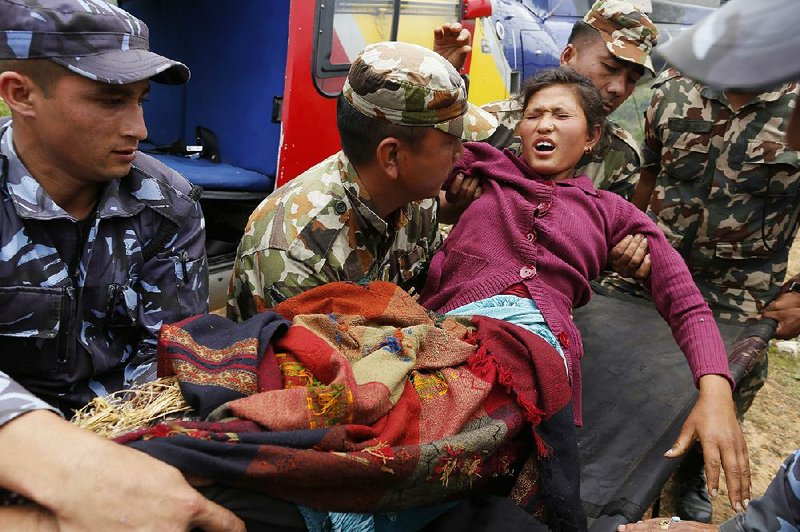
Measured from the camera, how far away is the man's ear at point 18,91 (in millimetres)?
1637

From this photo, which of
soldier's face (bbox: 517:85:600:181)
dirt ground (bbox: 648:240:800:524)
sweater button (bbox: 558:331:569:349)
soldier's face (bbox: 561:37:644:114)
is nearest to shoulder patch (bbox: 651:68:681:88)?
soldier's face (bbox: 561:37:644:114)

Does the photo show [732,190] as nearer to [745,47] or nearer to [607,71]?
[607,71]

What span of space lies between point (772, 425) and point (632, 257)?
2683 millimetres

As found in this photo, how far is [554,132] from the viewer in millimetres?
2412

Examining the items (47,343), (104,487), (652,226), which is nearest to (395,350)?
(104,487)

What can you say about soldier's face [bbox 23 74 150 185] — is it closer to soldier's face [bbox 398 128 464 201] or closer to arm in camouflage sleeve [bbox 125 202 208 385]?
arm in camouflage sleeve [bbox 125 202 208 385]

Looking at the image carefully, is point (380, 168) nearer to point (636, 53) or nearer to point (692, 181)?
point (636, 53)

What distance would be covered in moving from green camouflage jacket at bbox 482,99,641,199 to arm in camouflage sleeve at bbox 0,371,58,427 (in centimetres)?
Result: 247

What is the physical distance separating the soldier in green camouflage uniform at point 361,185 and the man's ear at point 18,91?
72 cm

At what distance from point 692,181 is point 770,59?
2466 mm

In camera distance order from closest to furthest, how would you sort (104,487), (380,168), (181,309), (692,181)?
(104,487)
(181,309)
(380,168)
(692,181)

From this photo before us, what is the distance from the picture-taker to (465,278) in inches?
86.2

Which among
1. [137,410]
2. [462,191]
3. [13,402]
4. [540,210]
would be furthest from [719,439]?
[13,402]

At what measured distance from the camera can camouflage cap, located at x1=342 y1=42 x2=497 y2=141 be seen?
196 centimetres
